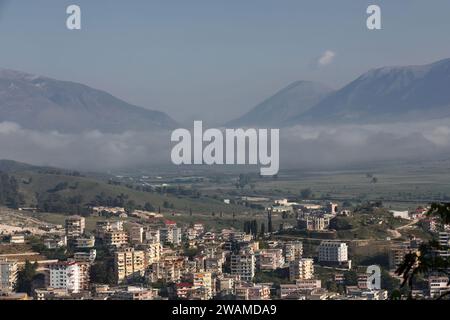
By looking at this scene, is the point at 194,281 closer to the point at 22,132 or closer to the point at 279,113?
the point at 22,132

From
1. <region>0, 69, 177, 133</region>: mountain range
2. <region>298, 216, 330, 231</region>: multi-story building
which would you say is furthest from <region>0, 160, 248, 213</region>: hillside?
<region>0, 69, 177, 133</region>: mountain range

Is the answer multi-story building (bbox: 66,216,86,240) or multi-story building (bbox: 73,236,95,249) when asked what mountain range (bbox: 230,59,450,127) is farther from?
multi-story building (bbox: 73,236,95,249)

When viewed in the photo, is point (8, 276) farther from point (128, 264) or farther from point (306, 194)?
point (306, 194)

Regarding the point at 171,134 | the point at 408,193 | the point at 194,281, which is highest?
the point at 171,134

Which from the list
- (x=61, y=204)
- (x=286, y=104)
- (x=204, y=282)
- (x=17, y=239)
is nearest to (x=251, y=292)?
(x=204, y=282)

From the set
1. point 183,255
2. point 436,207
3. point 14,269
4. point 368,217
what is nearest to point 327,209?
point 368,217

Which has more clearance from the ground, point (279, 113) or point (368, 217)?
point (279, 113)
